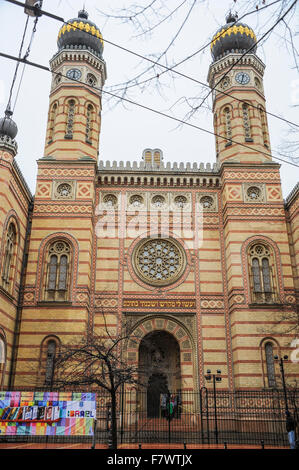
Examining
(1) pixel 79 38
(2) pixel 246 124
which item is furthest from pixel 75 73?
(2) pixel 246 124

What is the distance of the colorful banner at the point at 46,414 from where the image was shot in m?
11.2

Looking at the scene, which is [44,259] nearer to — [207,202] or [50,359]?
[50,359]

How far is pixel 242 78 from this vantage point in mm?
20297

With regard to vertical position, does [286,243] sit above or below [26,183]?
below

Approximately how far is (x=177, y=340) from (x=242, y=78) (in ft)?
43.0

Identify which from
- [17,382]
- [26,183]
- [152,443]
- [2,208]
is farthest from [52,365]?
[26,183]

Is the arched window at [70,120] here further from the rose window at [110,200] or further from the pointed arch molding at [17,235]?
the pointed arch molding at [17,235]

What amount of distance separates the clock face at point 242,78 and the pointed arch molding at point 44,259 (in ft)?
37.3

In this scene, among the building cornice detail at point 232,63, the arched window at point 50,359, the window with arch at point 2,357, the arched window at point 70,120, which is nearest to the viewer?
the window with arch at point 2,357

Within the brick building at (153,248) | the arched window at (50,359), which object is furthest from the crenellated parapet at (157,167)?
the arched window at (50,359)
